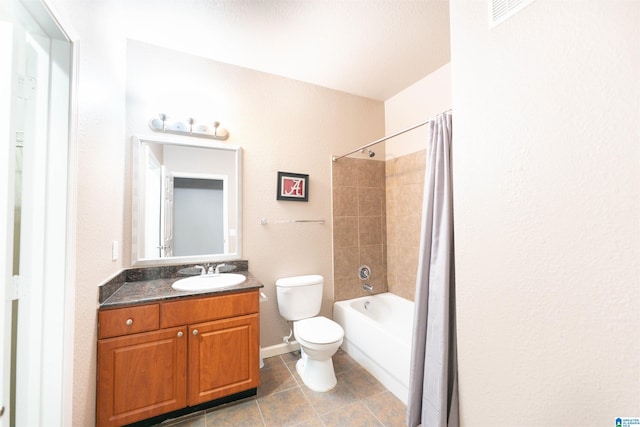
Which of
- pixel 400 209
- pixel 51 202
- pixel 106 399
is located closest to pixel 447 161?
pixel 400 209

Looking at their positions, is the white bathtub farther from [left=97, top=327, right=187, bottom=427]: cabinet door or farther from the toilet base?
[left=97, top=327, right=187, bottom=427]: cabinet door

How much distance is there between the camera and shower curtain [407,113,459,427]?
120cm

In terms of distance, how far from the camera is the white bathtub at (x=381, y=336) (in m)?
1.69

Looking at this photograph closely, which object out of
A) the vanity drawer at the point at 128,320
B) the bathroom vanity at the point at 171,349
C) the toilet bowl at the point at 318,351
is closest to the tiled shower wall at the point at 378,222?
the toilet bowl at the point at 318,351

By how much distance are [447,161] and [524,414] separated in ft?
3.57

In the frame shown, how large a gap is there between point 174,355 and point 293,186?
5.07 feet

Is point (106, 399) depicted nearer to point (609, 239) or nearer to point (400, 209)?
point (609, 239)

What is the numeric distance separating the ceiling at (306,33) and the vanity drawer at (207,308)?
73.8 inches

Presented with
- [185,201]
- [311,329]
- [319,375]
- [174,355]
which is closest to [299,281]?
[311,329]

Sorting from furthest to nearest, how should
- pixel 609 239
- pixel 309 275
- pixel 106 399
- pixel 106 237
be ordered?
pixel 309 275, pixel 106 237, pixel 106 399, pixel 609 239

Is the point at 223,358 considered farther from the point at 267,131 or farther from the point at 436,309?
the point at 267,131

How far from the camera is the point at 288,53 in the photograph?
2.00 metres

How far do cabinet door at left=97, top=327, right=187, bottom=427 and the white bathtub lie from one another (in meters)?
1.32

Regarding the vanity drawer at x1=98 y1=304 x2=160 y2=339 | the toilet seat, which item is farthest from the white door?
the toilet seat
